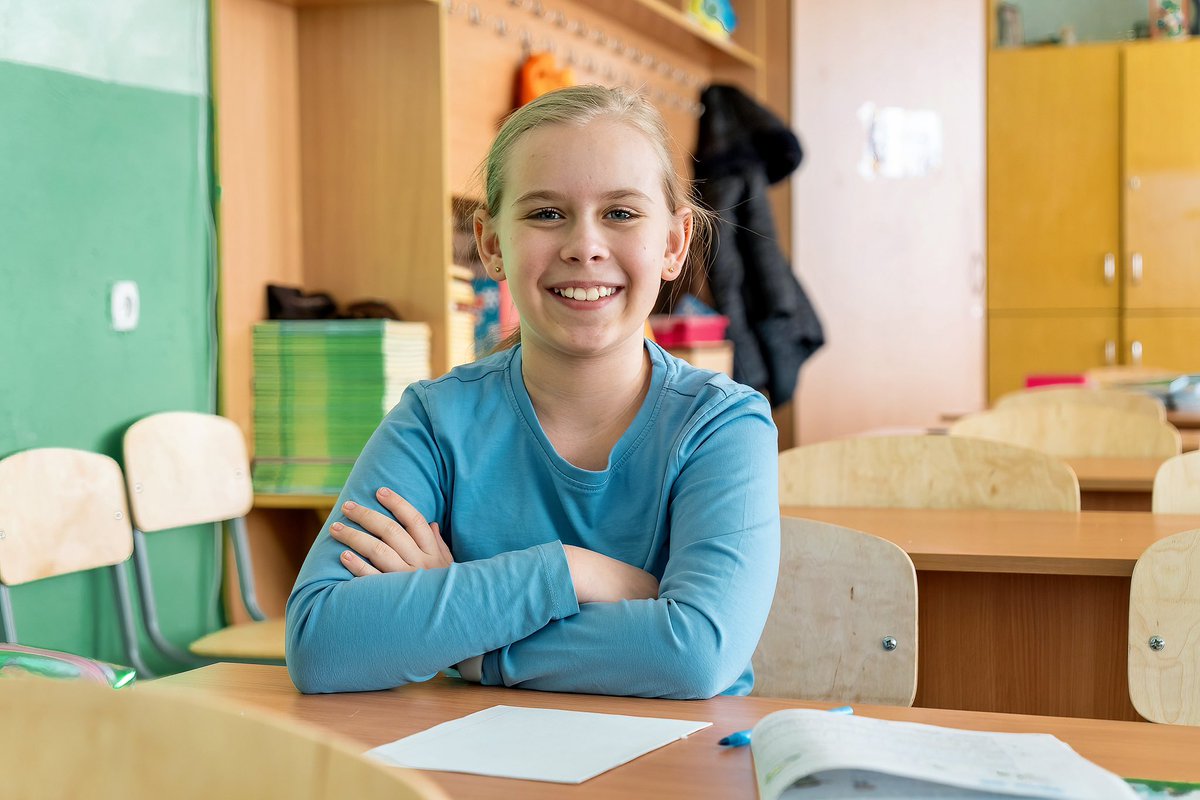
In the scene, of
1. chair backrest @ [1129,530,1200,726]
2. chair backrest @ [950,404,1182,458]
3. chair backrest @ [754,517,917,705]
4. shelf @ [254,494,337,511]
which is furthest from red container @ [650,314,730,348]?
chair backrest @ [1129,530,1200,726]

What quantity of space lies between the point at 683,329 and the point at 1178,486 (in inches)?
93.1

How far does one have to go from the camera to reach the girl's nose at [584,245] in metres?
1.29

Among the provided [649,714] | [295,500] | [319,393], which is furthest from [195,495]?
[649,714]

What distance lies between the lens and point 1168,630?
1406 millimetres

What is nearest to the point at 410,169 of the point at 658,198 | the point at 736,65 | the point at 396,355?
the point at 396,355

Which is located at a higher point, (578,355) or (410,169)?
(410,169)

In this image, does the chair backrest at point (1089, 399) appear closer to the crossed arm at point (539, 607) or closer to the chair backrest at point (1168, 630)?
the chair backrest at point (1168, 630)

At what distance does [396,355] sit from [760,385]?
87.4 inches

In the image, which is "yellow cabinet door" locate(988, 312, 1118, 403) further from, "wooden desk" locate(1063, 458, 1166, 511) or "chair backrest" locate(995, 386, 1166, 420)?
"wooden desk" locate(1063, 458, 1166, 511)

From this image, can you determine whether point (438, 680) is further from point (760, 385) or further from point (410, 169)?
point (760, 385)

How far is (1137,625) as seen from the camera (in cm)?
142

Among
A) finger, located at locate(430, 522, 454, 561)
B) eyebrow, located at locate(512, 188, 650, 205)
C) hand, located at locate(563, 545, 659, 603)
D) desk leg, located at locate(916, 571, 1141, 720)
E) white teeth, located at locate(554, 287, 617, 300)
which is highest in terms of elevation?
eyebrow, located at locate(512, 188, 650, 205)

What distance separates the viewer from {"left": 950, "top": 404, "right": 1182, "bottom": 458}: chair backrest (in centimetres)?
300

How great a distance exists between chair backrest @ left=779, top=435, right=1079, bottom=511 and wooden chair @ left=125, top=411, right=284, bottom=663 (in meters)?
1.04
